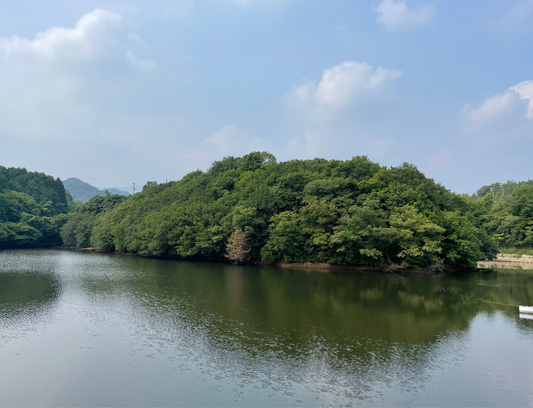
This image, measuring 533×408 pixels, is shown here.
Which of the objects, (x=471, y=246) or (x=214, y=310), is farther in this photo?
(x=471, y=246)

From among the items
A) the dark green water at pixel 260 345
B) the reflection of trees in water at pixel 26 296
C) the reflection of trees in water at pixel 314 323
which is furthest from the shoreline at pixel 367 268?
the reflection of trees in water at pixel 26 296

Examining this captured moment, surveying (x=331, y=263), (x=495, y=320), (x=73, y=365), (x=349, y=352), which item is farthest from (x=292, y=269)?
(x=73, y=365)

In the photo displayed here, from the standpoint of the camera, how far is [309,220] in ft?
126

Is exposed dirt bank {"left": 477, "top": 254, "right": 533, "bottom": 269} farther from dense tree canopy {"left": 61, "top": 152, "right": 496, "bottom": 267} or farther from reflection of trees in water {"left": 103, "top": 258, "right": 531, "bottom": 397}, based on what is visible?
reflection of trees in water {"left": 103, "top": 258, "right": 531, "bottom": 397}

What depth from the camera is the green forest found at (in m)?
35.2

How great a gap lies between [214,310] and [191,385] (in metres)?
8.74

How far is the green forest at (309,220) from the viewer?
116 feet

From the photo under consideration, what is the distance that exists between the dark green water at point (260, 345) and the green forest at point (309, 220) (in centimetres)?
884

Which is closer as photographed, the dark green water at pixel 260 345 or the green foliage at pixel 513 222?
the dark green water at pixel 260 345

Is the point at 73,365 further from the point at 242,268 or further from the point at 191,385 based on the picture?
the point at 242,268

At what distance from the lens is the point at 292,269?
3788cm

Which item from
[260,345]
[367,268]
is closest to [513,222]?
[367,268]

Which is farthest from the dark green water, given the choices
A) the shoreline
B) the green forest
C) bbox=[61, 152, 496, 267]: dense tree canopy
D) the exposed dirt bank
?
the exposed dirt bank

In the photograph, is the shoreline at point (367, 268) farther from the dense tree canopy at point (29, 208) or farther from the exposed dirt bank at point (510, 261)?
the dense tree canopy at point (29, 208)
